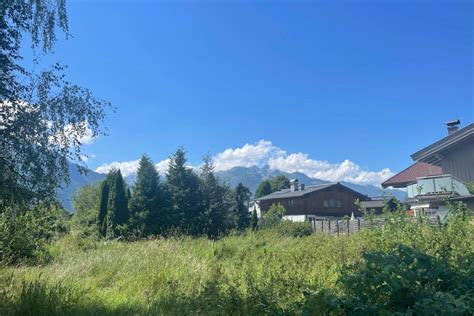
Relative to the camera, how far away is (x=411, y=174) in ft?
105

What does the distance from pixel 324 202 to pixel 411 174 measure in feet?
85.3

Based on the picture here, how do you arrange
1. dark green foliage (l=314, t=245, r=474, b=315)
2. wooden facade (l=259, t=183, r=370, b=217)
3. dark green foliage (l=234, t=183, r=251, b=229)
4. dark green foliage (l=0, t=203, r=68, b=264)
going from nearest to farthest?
dark green foliage (l=314, t=245, r=474, b=315) → dark green foliage (l=0, t=203, r=68, b=264) → dark green foliage (l=234, t=183, r=251, b=229) → wooden facade (l=259, t=183, r=370, b=217)

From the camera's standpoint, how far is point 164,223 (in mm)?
28594

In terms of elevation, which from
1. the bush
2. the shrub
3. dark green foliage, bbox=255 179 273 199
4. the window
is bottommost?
the bush

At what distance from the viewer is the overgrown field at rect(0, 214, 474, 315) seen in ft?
13.5

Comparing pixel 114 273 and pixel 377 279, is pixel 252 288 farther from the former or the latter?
pixel 114 273

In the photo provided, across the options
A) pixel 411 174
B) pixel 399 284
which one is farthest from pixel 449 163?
pixel 399 284

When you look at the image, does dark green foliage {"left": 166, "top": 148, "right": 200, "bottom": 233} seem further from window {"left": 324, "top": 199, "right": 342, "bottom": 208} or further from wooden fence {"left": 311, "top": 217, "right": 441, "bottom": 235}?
window {"left": 324, "top": 199, "right": 342, "bottom": 208}

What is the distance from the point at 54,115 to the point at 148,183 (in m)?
23.8

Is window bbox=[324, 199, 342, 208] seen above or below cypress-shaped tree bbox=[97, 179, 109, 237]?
above

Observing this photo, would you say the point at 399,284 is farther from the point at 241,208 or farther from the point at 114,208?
the point at 241,208

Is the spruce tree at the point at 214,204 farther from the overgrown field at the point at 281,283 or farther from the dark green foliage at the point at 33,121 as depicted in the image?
the dark green foliage at the point at 33,121

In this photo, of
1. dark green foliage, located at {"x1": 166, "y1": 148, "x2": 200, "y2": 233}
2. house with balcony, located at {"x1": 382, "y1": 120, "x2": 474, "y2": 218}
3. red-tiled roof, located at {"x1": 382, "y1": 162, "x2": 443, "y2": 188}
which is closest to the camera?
house with balcony, located at {"x1": 382, "y1": 120, "x2": 474, "y2": 218}

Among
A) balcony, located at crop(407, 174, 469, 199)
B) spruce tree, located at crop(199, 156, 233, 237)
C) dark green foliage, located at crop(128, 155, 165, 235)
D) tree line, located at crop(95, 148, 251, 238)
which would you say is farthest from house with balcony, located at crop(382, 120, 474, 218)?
dark green foliage, located at crop(128, 155, 165, 235)
